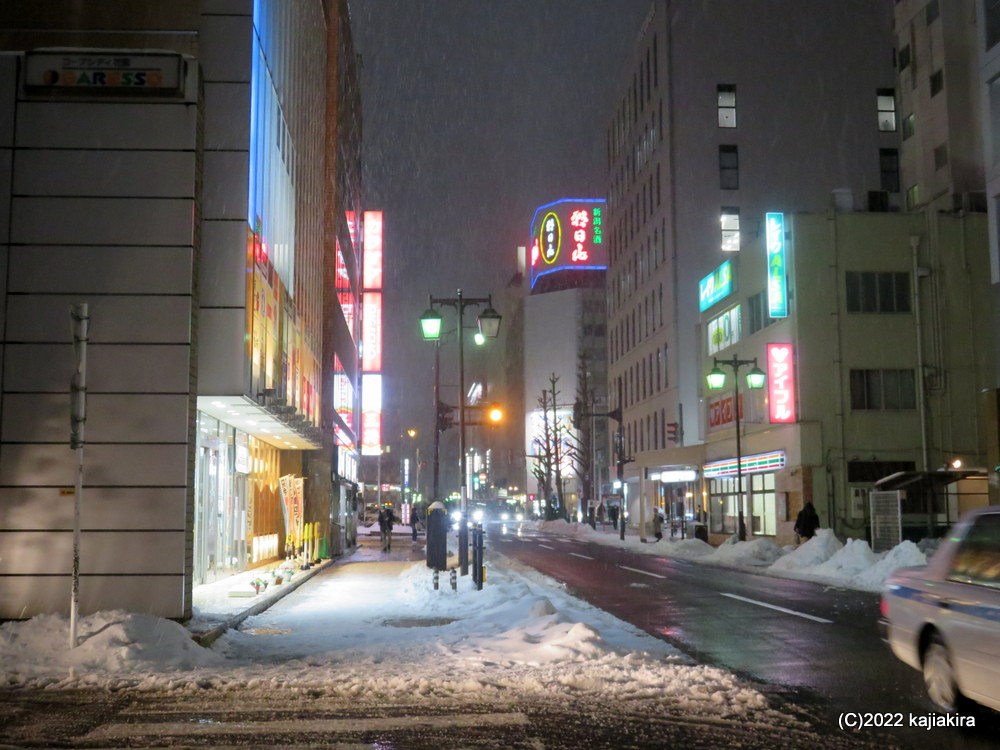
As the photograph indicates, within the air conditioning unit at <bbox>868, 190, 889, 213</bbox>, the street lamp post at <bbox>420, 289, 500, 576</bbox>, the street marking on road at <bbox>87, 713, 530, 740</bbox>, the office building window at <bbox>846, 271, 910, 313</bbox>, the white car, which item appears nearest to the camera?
the white car

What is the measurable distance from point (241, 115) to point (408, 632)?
8.91 meters

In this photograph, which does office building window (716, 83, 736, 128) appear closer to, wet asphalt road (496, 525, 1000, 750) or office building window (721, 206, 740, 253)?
office building window (721, 206, 740, 253)

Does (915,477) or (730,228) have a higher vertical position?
(730,228)

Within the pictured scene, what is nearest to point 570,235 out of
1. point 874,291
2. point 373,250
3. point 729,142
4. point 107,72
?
point 729,142

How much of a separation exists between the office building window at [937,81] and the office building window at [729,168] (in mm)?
14405

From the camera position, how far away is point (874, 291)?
1465 inches

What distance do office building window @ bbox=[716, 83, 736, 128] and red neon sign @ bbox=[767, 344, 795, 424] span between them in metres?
29.0

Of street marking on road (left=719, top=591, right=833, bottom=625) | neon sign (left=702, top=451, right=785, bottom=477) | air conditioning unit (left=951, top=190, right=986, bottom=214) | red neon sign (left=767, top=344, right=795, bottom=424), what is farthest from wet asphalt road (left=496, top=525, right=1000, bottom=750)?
air conditioning unit (left=951, top=190, right=986, bottom=214)

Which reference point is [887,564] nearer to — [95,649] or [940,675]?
[940,675]

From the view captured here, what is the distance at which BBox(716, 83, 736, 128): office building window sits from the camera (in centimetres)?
6209

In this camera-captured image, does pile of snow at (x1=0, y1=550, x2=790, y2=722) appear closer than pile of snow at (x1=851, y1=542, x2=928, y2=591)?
Yes

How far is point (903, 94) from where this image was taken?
5294cm

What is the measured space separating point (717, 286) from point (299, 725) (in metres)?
40.4

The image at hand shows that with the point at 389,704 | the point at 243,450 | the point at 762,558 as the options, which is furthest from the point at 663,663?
the point at 762,558
